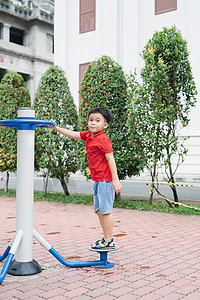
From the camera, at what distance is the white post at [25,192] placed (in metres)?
3.41

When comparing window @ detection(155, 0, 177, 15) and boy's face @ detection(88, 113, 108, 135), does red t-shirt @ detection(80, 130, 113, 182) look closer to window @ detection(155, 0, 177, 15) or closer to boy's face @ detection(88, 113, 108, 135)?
boy's face @ detection(88, 113, 108, 135)

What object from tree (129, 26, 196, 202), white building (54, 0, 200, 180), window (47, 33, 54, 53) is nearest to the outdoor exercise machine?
tree (129, 26, 196, 202)

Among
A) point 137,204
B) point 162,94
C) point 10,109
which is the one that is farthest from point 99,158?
point 10,109

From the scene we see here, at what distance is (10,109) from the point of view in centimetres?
1131

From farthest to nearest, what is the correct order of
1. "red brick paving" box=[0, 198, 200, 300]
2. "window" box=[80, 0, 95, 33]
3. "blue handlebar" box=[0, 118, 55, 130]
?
"window" box=[80, 0, 95, 33]
"blue handlebar" box=[0, 118, 55, 130]
"red brick paving" box=[0, 198, 200, 300]

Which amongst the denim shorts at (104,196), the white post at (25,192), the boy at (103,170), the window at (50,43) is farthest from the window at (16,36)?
the denim shorts at (104,196)

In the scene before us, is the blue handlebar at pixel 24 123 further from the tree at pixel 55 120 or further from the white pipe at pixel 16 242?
the tree at pixel 55 120

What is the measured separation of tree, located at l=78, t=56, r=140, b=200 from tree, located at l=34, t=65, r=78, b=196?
2.55 ft

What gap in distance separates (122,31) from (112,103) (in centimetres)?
1248

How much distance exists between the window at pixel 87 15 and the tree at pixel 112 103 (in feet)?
42.0

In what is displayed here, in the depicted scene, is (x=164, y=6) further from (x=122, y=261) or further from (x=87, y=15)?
(x=122, y=261)

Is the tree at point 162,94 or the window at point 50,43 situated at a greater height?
the window at point 50,43

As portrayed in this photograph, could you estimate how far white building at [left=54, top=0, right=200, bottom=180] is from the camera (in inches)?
665

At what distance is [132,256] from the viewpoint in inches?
163
